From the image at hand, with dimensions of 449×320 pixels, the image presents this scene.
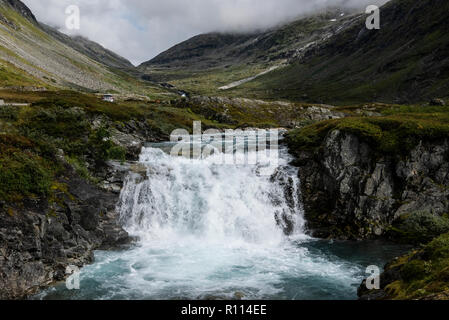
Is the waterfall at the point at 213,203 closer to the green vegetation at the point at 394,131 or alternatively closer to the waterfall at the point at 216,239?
the waterfall at the point at 216,239

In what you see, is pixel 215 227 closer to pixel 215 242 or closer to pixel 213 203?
pixel 215 242

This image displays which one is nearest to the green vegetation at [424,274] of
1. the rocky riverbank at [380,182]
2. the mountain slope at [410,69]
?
the rocky riverbank at [380,182]

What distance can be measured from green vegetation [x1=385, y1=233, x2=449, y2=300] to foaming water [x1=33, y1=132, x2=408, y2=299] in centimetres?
414

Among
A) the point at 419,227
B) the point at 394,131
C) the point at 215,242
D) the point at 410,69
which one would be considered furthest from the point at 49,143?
the point at 410,69

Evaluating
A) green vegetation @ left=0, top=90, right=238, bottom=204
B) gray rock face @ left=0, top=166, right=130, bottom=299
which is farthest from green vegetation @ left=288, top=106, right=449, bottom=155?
green vegetation @ left=0, top=90, right=238, bottom=204

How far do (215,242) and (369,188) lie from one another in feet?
49.0

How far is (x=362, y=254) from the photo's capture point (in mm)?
24703

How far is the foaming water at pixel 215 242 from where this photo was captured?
18906 mm

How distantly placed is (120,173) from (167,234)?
24.6ft

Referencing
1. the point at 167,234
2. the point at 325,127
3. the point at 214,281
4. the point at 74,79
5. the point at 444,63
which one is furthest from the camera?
the point at 74,79

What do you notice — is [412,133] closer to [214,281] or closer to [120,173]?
[214,281]

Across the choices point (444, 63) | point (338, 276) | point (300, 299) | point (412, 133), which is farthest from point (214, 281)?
point (444, 63)

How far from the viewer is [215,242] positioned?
27.7 metres

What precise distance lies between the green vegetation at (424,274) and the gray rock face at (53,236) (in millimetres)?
18402
